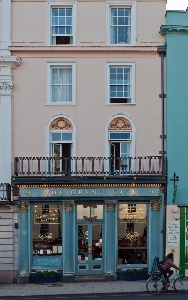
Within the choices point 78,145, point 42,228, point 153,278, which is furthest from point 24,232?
point 153,278

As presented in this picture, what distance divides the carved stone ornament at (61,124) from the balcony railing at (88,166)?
138cm

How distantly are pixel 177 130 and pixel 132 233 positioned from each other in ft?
16.2

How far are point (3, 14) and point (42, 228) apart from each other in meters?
9.59

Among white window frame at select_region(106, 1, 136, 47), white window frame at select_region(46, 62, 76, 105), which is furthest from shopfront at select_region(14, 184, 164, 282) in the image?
white window frame at select_region(106, 1, 136, 47)

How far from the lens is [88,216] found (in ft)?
76.3

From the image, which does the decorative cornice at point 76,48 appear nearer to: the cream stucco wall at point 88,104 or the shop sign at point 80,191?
the cream stucco wall at point 88,104

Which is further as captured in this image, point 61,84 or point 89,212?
point 61,84

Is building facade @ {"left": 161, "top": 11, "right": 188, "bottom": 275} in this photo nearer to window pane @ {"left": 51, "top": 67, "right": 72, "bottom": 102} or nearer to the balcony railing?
the balcony railing

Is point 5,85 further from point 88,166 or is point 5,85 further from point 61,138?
point 88,166

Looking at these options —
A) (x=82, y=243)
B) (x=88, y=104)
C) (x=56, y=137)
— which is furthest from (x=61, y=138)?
(x=82, y=243)

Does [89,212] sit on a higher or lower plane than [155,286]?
higher

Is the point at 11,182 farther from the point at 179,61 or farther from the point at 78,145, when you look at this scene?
the point at 179,61

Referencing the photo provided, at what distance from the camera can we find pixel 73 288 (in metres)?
21.4

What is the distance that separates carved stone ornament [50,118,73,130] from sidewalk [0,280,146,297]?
671 centimetres
